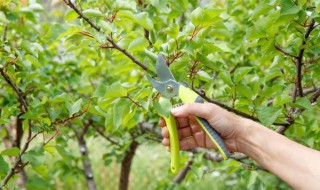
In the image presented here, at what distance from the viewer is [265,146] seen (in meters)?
1.55

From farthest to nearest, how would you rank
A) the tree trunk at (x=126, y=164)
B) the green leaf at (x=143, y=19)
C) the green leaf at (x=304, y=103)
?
1. the tree trunk at (x=126, y=164)
2. the green leaf at (x=304, y=103)
3. the green leaf at (x=143, y=19)

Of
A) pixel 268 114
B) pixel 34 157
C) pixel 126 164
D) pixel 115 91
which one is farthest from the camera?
pixel 126 164

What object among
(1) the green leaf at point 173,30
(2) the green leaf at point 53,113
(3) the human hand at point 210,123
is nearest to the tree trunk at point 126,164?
(3) the human hand at point 210,123

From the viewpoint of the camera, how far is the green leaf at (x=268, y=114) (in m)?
1.59

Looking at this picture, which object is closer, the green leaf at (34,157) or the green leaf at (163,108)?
the green leaf at (163,108)

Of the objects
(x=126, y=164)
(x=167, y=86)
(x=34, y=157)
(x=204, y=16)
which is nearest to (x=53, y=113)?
(x=34, y=157)

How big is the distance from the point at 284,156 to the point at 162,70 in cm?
51

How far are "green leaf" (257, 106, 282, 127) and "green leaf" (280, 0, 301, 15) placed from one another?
381mm

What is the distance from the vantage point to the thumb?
1.44 m

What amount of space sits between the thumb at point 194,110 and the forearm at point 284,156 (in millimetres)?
195

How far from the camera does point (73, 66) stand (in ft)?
8.95

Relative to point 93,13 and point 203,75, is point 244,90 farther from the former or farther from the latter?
point 93,13

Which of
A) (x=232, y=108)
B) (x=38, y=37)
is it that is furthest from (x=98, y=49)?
(x=38, y=37)

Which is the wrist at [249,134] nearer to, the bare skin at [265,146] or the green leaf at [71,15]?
the bare skin at [265,146]
